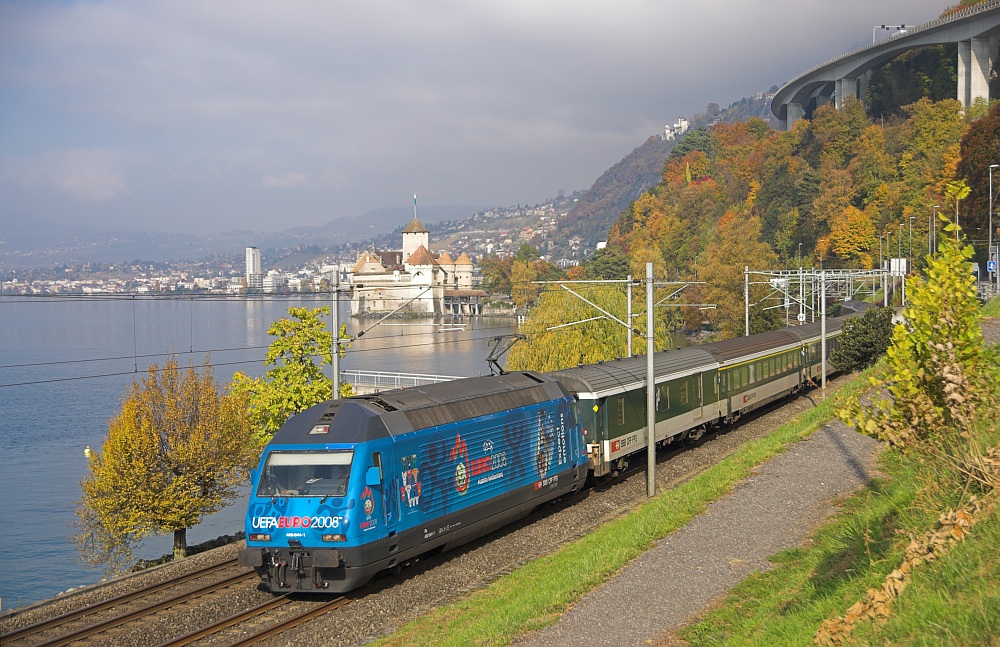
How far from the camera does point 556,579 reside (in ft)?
48.2

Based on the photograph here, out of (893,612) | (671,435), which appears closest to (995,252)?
(671,435)

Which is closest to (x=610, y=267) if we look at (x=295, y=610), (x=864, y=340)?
(x=864, y=340)

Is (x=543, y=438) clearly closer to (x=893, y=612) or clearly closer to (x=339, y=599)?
(x=339, y=599)

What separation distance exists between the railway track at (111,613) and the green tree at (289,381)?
15001 millimetres

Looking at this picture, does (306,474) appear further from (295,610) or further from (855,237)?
(855,237)

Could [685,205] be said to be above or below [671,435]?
above

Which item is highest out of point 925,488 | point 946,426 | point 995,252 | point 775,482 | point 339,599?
point 995,252

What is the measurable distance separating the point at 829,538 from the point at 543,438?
8567mm

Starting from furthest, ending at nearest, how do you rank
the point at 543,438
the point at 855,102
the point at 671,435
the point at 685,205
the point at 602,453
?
the point at 685,205 → the point at 855,102 → the point at 671,435 → the point at 602,453 → the point at 543,438

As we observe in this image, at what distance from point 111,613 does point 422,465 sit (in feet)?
19.8

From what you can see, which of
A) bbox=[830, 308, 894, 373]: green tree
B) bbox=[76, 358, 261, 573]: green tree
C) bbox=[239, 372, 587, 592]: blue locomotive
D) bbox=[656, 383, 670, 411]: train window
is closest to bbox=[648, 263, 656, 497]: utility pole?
bbox=[656, 383, 670, 411]: train window

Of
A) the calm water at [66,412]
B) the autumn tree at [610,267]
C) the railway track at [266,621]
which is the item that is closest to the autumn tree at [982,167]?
the calm water at [66,412]

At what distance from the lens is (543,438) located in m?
21.1

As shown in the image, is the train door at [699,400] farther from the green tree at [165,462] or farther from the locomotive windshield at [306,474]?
the locomotive windshield at [306,474]
